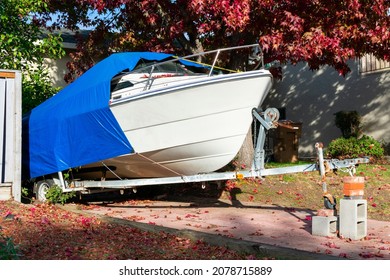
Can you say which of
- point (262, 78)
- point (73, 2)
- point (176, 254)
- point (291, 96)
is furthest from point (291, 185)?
point (291, 96)

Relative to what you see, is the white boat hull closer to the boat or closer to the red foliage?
the boat

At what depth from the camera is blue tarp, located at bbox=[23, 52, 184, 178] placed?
32.1 ft

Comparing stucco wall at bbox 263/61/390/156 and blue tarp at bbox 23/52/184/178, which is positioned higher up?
stucco wall at bbox 263/61/390/156

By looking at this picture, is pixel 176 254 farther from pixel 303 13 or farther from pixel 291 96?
pixel 291 96

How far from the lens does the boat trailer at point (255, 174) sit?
8.38 m

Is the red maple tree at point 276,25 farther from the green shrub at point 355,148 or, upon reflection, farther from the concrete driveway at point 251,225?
the green shrub at point 355,148

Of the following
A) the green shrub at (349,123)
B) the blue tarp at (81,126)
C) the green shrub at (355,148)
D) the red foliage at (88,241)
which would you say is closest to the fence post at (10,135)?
the blue tarp at (81,126)

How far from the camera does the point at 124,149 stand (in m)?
9.73

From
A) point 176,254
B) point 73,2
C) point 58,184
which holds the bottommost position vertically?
point 176,254

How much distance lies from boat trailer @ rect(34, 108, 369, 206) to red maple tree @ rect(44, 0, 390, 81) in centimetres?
215

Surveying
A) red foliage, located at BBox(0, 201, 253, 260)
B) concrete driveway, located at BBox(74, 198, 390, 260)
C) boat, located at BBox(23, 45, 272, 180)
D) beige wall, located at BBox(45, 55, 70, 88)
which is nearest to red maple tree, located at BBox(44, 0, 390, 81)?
boat, located at BBox(23, 45, 272, 180)

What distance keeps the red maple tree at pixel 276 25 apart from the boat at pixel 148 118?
3.23 ft

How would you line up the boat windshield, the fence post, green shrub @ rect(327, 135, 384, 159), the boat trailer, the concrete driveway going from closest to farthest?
the concrete driveway → the boat trailer → the boat windshield → the fence post → green shrub @ rect(327, 135, 384, 159)

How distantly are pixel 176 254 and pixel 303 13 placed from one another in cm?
632
